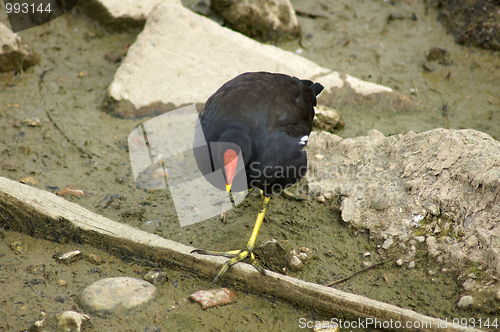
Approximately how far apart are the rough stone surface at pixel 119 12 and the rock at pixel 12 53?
3.87 feet

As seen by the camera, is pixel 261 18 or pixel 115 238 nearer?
pixel 115 238

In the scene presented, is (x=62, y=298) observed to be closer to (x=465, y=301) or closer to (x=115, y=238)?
(x=115, y=238)

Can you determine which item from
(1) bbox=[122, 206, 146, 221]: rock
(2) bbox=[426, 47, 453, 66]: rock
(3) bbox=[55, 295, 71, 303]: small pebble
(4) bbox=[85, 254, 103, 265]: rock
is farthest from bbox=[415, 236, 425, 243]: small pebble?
(2) bbox=[426, 47, 453, 66]: rock

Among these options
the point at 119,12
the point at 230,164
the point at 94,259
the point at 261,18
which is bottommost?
the point at 94,259

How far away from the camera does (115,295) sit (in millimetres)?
2383

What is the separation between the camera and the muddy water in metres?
2.44

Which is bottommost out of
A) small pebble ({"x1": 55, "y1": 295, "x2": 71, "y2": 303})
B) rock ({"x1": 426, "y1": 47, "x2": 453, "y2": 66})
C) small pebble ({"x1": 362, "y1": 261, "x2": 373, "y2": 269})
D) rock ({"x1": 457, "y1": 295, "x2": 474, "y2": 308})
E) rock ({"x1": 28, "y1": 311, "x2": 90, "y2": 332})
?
small pebble ({"x1": 362, "y1": 261, "x2": 373, "y2": 269})

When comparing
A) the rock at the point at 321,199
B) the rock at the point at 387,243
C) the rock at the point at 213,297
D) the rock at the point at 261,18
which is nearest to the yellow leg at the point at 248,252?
the rock at the point at 213,297

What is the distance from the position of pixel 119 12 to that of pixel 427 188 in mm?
4655

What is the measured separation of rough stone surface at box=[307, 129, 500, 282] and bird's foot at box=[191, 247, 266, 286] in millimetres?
860

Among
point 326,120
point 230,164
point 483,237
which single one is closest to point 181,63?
point 326,120

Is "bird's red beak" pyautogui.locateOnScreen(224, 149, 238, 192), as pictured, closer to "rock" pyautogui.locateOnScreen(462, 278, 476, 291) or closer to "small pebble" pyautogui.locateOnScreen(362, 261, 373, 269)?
"small pebble" pyautogui.locateOnScreen(362, 261, 373, 269)

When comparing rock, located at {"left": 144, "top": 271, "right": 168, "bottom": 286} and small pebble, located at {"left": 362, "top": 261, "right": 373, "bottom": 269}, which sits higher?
rock, located at {"left": 144, "top": 271, "right": 168, "bottom": 286}

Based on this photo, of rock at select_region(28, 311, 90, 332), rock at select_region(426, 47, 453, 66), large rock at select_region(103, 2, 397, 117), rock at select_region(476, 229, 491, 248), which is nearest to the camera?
rock at select_region(28, 311, 90, 332)
